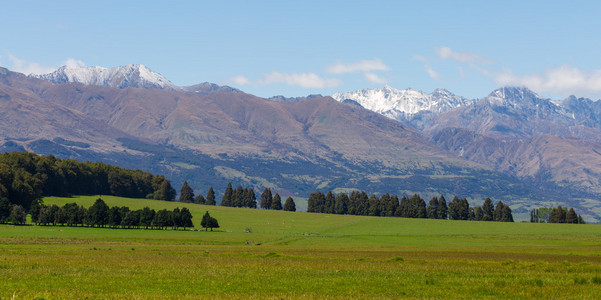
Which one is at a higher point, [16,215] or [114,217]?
[114,217]

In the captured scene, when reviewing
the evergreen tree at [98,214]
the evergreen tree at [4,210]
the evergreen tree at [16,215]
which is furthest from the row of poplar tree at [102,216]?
the evergreen tree at [4,210]

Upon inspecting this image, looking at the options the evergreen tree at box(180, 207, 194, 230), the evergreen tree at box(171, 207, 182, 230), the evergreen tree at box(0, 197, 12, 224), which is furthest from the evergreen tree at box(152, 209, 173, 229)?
the evergreen tree at box(0, 197, 12, 224)

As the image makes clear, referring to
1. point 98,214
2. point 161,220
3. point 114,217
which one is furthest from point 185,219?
point 98,214

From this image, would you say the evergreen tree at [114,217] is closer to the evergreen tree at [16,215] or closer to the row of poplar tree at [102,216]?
the row of poplar tree at [102,216]

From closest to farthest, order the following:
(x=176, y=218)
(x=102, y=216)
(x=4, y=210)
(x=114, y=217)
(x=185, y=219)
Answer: (x=4, y=210)
(x=102, y=216)
(x=114, y=217)
(x=176, y=218)
(x=185, y=219)

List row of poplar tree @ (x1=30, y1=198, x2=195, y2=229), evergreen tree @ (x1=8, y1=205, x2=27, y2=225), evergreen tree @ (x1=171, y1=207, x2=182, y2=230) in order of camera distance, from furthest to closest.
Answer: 1. evergreen tree @ (x1=171, y1=207, x2=182, y2=230)
2. row of poplar tree @ (x1=30, y1=198, x2=195, y2=229)
3. evergreen tree @ (x1=8, y1=205, x2=27, y2=225)

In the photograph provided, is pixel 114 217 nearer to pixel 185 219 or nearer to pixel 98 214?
pixel 98 214

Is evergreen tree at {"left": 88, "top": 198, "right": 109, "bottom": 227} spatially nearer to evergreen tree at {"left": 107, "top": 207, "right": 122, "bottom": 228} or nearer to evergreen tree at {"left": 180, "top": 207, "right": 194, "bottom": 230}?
evergreen tree at {"left": 107, "top": 207, "right": 122, "bottom": 228}

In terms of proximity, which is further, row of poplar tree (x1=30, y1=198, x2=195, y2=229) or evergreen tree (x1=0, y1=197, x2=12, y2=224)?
row of poplar tree (x1=30, y1=198, x2=195, y2=229)

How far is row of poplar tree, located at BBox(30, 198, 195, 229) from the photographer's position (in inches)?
5866

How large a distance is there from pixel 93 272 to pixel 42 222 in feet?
361

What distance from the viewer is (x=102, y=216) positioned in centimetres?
14962

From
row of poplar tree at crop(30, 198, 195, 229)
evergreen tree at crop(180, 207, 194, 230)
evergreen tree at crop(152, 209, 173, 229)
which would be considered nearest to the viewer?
row of poplar tree at crop(30, 198, 195, 229)

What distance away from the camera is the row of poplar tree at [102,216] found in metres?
149
